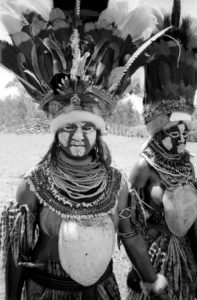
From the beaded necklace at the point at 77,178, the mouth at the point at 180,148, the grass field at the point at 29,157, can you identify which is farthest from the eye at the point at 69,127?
the grass field at the point at 29,157

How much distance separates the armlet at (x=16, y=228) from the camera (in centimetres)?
260

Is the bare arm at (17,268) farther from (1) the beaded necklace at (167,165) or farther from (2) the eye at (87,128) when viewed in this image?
(1) the beaded necklace at (167,165)

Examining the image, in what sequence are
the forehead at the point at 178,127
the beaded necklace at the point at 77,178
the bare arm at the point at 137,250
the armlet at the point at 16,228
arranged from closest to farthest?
1. the armlet at the point at 16,228
2. the beaded necklace at the point at 77,178
3. the bare arm at the point at 137,250
4. the forehead at the point at 178,127

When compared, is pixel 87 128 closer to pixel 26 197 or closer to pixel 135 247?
pixel 26 197

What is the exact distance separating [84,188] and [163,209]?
1.08 m

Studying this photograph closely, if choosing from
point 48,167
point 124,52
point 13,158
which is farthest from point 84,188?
point 13,158

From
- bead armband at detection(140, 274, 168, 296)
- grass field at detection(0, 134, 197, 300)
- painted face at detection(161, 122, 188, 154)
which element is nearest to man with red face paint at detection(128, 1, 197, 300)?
painted face at detection(161, 122, 188, 154)

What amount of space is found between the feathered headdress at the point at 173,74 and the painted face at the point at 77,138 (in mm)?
1067

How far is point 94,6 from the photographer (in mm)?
2688

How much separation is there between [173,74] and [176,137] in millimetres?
510

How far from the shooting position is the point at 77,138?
264cm

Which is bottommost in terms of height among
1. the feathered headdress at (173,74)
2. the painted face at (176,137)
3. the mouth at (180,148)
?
the mouth at (180,148)

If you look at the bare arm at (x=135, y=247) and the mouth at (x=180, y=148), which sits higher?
the mouth at (x=180, y=148)

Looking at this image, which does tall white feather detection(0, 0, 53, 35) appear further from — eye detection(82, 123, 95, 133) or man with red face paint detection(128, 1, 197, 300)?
man with red face paint detection(128, 1, 197, 300)
